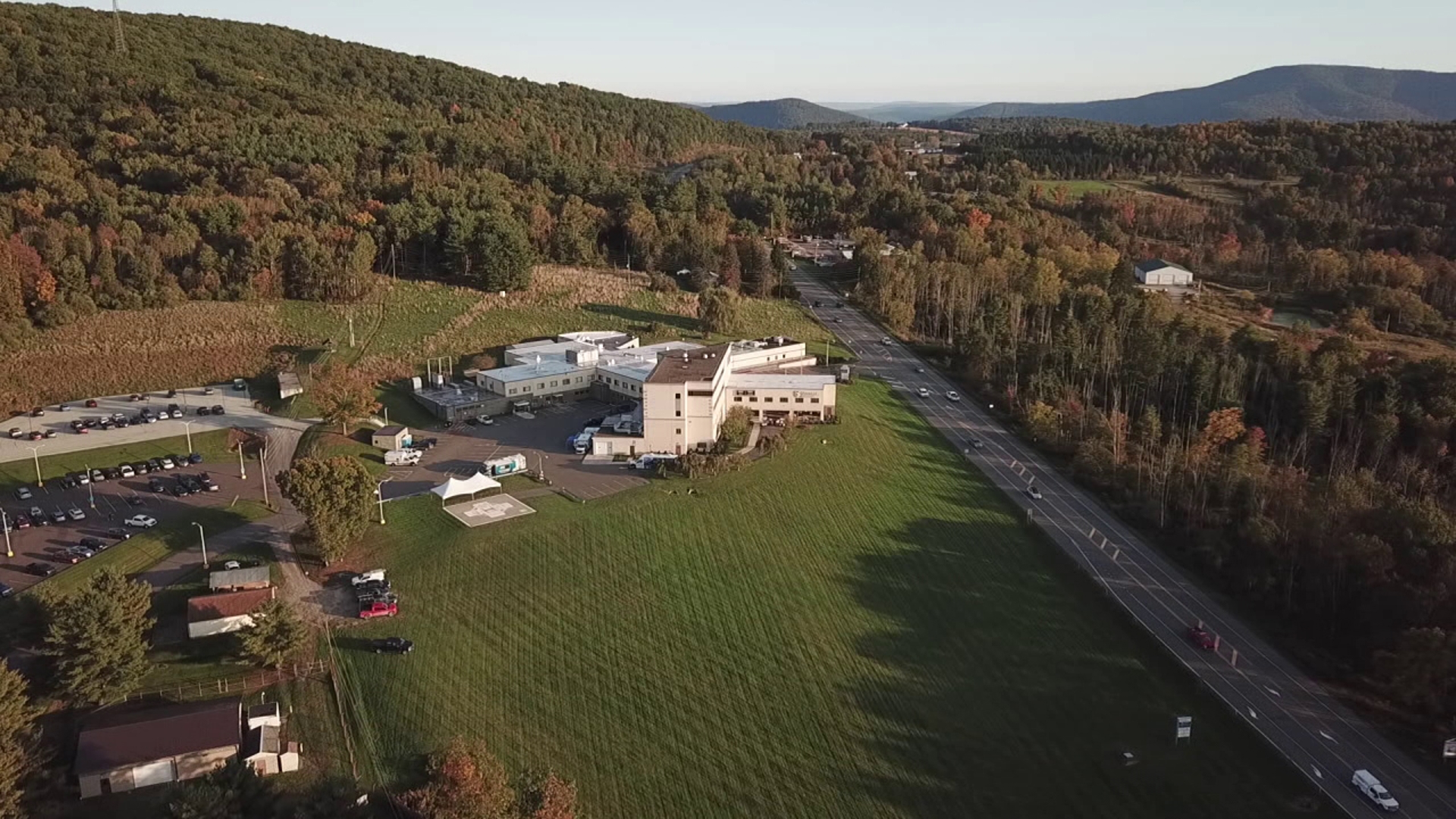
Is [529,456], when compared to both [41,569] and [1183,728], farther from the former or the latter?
[1183,728]

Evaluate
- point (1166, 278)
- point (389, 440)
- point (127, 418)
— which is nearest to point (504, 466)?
point (389, 440)

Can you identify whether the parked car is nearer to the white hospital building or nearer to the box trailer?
the box trailer

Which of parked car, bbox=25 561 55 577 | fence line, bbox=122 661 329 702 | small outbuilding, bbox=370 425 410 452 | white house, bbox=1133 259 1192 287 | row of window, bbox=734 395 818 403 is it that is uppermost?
white house, bbox=1133 259 1192 287

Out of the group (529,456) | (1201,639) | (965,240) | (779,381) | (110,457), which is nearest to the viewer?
(1201,639)

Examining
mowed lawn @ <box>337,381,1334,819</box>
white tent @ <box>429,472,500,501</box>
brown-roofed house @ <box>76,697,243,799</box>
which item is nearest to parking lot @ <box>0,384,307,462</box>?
white tent @ <box>429,472,500,501</box>

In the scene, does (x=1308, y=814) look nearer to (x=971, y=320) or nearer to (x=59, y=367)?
(x=971, y=320)

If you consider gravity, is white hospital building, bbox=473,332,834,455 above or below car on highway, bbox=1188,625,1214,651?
above

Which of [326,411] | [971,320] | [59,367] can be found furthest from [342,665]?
[971,320]
